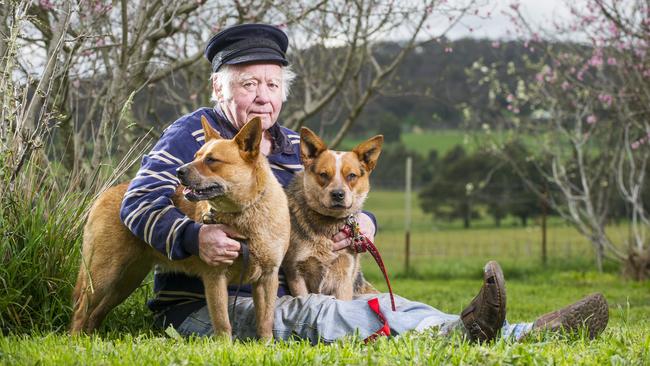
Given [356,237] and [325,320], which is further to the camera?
[356,237]

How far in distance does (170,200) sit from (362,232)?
1185 mm

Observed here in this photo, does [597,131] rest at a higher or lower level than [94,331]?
higher

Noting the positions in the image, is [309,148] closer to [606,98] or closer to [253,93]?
[253,93]

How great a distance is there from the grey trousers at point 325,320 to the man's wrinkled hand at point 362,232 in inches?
14.9

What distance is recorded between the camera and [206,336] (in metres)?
4.32

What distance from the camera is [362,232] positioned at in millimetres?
5070

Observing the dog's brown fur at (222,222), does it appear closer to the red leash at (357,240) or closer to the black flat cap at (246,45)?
the black flat cap at (246,45)

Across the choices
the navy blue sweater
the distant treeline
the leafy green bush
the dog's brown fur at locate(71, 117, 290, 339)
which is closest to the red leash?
the navy blue sweater

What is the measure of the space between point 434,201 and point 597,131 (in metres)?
13.8

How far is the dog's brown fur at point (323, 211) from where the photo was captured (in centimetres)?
485

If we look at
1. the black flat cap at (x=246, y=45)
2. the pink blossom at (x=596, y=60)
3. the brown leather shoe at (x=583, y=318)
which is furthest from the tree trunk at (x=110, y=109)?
the pink blossom at (x=596, y=60)

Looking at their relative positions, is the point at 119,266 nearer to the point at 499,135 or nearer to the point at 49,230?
the point at 49,230

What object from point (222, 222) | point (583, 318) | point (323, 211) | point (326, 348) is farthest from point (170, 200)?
point (583, 318)

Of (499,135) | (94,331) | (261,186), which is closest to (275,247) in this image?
(261,186)
